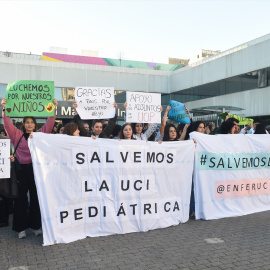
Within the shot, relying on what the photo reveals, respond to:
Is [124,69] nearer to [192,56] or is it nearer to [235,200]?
[235,200]

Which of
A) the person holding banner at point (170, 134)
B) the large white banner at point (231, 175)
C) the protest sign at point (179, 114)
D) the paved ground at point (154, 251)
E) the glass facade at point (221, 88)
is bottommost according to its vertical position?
the paved ground at point (154, 251)

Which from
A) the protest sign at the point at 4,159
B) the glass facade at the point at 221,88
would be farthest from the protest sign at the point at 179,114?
the glass facade at the point at 221,88

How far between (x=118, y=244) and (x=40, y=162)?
5.24 ft

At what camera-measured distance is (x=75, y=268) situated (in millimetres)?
3693

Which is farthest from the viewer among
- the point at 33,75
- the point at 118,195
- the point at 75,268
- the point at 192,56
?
the point at 192,56

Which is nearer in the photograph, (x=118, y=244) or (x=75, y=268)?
(x=75, y=268)

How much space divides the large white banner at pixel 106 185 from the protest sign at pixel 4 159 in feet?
1.22

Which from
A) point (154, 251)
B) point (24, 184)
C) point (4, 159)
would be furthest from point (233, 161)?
point (4, 159)

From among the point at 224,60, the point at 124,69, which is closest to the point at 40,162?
the point at 224,60

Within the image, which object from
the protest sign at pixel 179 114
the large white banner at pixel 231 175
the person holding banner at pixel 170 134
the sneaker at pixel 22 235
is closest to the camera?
the sneaker at pixel 22 235

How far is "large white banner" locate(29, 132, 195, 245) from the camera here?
183 inches

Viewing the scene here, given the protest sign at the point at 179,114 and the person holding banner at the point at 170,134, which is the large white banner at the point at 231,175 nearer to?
the person holding banner at the point at 170,134

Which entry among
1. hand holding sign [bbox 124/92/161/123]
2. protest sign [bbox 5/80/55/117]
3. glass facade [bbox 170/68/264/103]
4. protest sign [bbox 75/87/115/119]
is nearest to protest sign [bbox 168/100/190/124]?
hand holding sign [bbox 124/92/161/123]

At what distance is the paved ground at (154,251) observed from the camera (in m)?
3.81
